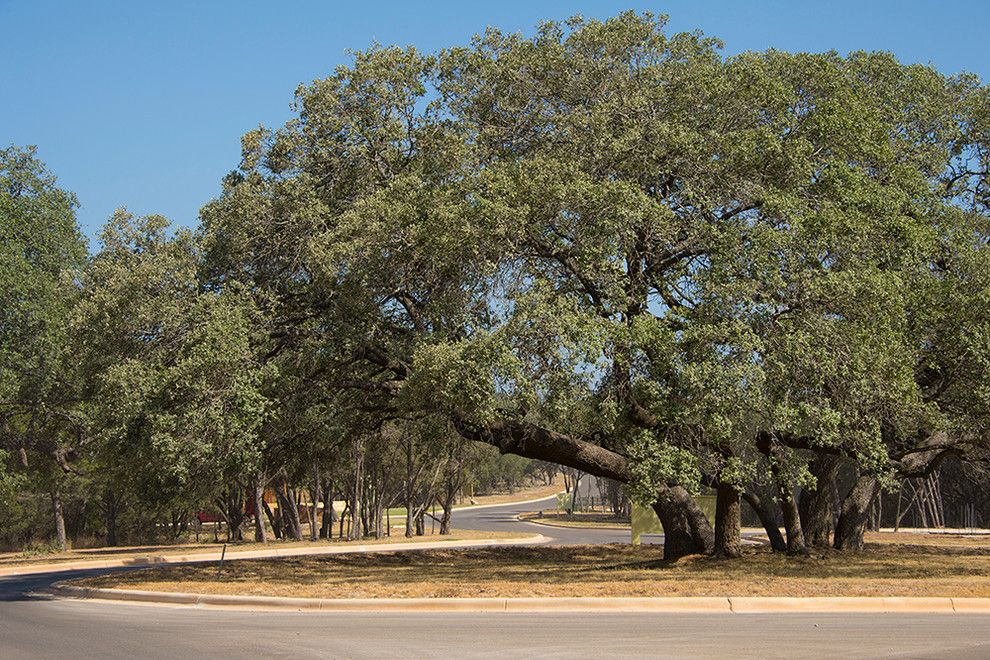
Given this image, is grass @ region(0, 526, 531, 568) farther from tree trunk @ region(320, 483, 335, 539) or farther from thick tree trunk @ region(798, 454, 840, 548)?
thick tree trunk @ region(798, 454, 840, 548)

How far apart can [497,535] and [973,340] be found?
2867 centimetres

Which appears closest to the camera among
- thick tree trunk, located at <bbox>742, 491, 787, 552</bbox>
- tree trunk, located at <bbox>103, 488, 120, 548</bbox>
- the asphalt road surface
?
the asphalt road surface

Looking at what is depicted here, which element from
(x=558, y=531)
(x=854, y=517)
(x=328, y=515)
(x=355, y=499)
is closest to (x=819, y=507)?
(x=854, y=517)

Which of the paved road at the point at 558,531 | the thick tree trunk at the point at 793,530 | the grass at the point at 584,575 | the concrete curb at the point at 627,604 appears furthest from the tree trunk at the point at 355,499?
the concrete curb at the point at 627,604

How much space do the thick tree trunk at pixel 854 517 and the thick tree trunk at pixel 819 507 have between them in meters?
0.49

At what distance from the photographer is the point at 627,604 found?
1495 cm

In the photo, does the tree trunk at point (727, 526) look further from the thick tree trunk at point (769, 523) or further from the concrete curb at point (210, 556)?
the concrete curb at point (210, 556)

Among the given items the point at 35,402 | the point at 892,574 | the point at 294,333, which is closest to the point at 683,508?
the point at 892,574

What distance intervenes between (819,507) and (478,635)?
1763cm

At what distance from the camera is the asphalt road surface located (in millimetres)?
10875

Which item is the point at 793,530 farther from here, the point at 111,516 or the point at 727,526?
the point at 111,516

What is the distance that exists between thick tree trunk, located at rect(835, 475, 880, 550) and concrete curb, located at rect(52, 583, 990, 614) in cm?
1222

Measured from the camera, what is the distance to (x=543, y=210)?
18984 mm

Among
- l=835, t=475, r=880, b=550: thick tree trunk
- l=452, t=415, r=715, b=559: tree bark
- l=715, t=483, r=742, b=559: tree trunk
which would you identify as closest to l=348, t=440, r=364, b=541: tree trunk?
l=452, t=415, r=715, b=559: tree bark
